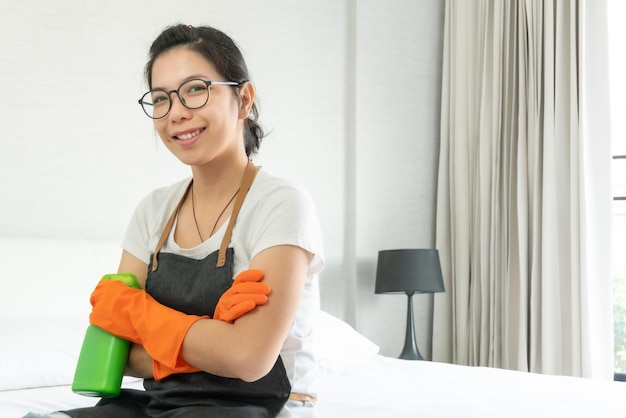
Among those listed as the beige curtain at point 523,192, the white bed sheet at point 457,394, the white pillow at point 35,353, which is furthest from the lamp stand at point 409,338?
the white pillow at point 35,353

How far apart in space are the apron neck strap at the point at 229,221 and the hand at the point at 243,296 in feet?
0.32

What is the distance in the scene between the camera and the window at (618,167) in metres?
3.77

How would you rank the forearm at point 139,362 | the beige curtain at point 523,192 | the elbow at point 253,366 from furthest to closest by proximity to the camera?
1. the beige curtain at point 523,192
2. the forearm at point 139,362
3. the elbow at point 253,366

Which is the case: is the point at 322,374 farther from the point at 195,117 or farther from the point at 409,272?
the point at 195,117

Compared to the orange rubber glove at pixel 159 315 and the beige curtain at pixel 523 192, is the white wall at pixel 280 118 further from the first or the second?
the orange rubber glove at pixel 159 315

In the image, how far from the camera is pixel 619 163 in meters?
3.81

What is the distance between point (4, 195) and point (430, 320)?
2.31 m

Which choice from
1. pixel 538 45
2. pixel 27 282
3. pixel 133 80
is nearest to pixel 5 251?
pixel 27 282

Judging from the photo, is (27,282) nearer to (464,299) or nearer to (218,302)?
(218,302)

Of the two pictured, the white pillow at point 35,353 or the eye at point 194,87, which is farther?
the white pillow at point 35,353

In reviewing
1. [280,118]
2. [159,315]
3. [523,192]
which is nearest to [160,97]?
[159,315]

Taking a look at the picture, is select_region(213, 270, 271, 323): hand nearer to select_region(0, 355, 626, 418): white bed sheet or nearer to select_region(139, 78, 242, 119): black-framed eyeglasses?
select_region(139, 78, 242, 119): black-framed eyeglasses

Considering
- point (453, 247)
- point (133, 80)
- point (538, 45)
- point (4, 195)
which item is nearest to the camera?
point (4, 195)

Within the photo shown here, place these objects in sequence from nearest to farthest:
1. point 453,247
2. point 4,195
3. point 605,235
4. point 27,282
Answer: point 27,282 → point 4,195 → point 605,235 → point 453,247
